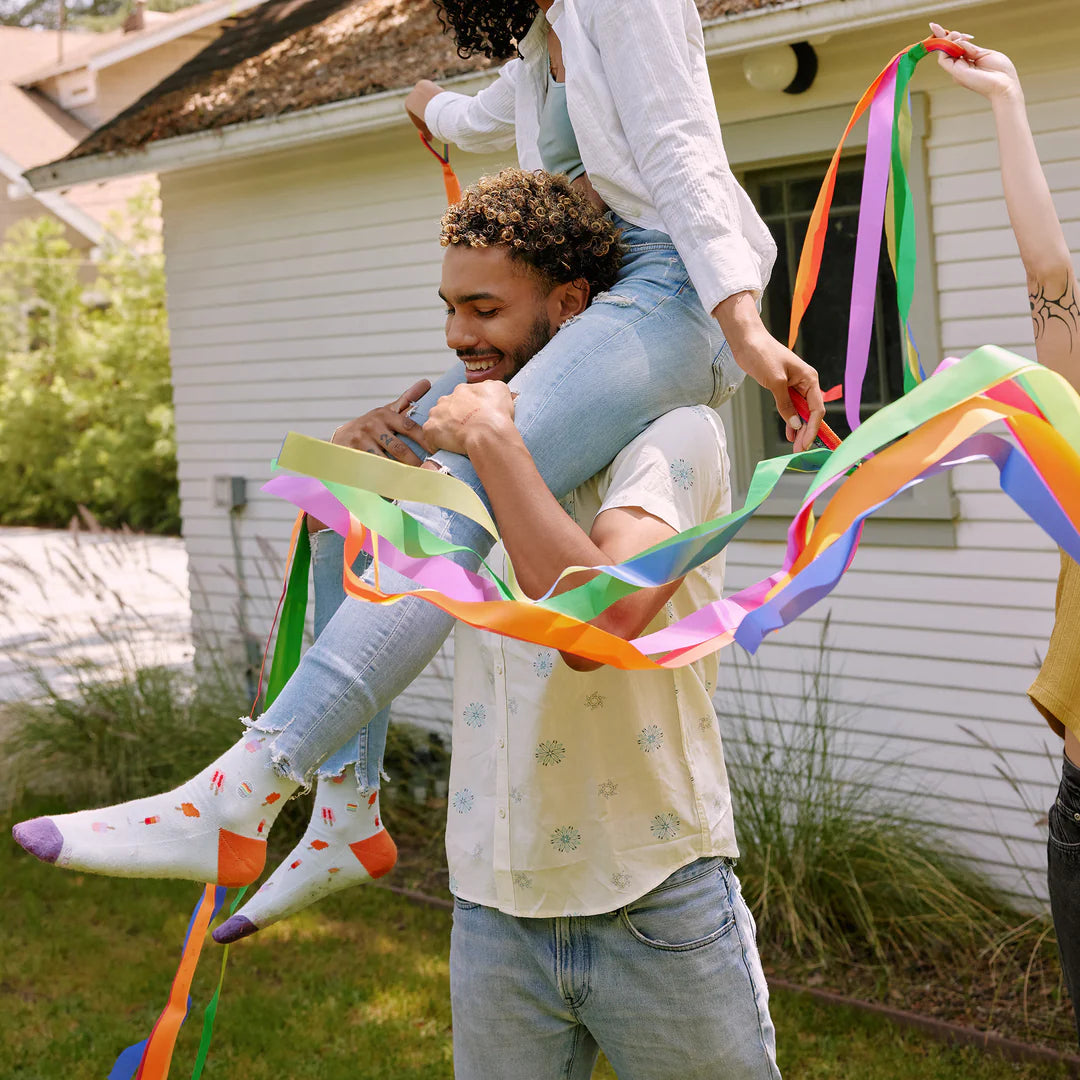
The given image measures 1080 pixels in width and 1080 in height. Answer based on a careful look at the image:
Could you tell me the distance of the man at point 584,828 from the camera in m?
1.90

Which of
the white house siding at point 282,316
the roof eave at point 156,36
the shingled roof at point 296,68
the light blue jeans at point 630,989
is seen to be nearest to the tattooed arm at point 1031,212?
the light blue jeans at point 630,989

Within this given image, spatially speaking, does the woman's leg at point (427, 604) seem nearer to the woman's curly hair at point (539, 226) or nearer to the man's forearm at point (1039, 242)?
the woman's curly hair at point (539, 226)

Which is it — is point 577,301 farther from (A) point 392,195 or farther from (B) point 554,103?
(A) point 392,195

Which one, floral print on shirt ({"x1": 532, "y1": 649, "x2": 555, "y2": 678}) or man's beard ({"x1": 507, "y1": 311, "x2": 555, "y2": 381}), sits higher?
man's beard ({"x1": 507, "y1": 311, "x2": 555, "y2": 381})

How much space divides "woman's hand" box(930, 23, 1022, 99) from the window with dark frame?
351 cm

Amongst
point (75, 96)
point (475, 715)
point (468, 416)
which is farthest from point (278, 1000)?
point (75, 96)

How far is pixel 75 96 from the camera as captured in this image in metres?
27.2

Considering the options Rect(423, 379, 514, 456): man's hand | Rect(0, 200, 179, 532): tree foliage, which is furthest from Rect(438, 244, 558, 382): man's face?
Rect(0, 200, 179, 532): tree foliage

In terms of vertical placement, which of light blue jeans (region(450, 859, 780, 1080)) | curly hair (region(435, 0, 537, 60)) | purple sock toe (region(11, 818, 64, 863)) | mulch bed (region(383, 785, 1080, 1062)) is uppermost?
curly hair (region(435, 0, 537, 60))

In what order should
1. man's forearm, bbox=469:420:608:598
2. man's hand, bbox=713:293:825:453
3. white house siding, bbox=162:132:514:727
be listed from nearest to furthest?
man's forearm, bbox=469:420:608:598 < man's hand, bbox=713:293:825:453 < white house siding, bbox=162:132:514:727

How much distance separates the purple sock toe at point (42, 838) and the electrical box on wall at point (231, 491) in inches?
267

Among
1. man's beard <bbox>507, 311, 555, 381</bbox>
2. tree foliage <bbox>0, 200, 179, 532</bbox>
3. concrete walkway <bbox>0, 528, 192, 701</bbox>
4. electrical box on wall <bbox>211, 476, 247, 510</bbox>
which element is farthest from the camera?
tree foliage <bbox>0, 200, 179, 532</bbox>

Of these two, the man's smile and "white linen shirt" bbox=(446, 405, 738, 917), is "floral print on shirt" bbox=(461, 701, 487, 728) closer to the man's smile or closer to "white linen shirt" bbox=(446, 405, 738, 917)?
"white linen shirt" bbox=(446, 405, 738, 917)

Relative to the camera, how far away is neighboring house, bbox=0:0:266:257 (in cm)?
2335
